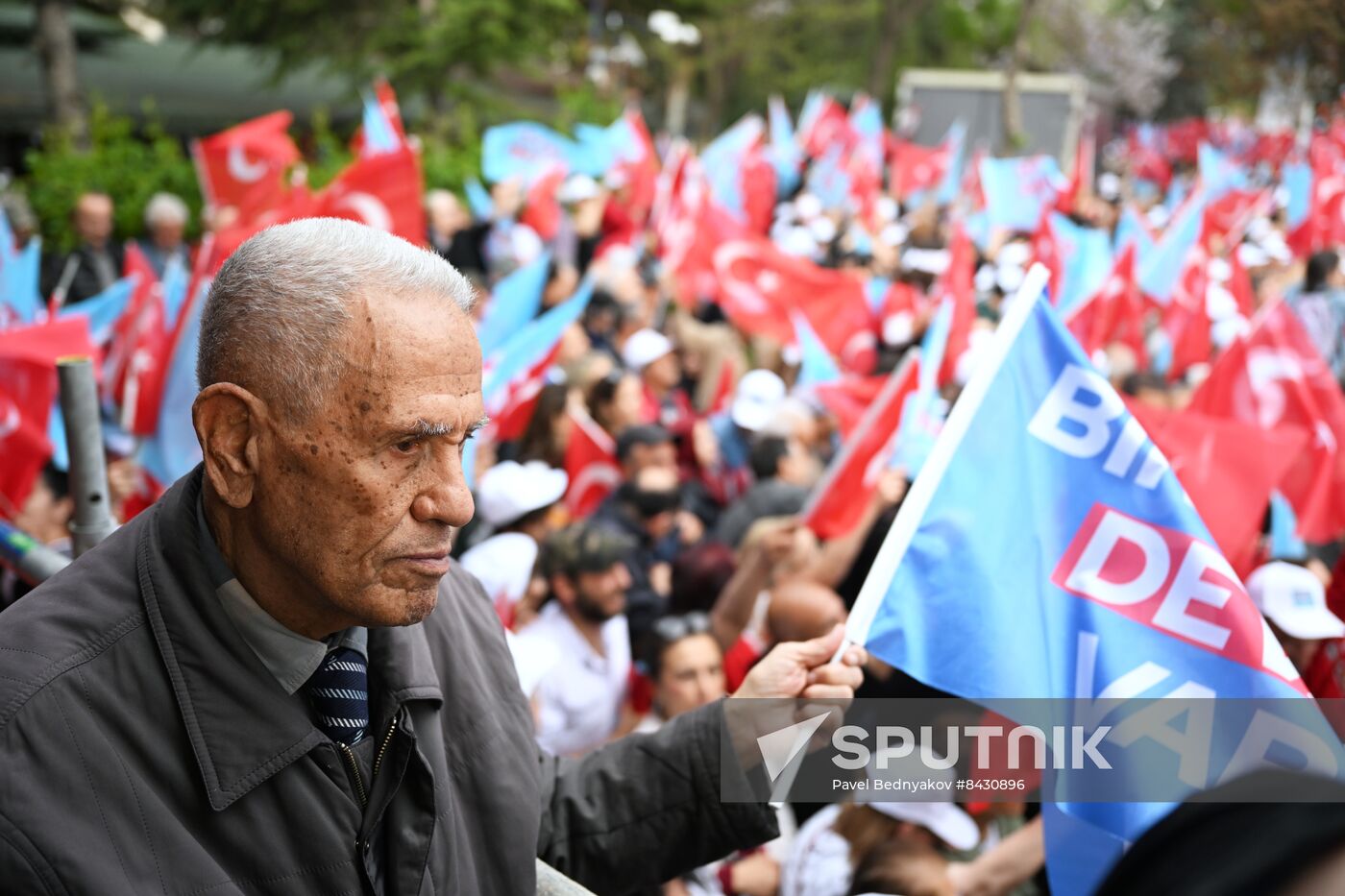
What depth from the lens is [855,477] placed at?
439 cm

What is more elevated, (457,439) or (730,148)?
(457,439)

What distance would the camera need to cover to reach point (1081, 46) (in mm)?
39625

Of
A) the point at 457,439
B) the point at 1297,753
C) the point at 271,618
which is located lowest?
the point at 1297,753

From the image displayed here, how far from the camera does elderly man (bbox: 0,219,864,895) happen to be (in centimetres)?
127

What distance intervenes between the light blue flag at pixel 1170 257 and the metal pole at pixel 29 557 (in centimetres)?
707

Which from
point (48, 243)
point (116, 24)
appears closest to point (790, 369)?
point (48, 243)

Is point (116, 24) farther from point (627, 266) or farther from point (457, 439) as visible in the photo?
point (457, 439)

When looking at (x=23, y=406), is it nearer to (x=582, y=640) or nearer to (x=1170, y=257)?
(x=582, y=640)

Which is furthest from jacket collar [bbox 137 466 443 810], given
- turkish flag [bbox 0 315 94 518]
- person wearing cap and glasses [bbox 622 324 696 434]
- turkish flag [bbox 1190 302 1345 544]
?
person wearing cap and glasses [bbox 622 324 696 434]

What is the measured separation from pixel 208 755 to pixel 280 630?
185 mm

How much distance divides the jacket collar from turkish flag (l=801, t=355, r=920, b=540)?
3.12 metres

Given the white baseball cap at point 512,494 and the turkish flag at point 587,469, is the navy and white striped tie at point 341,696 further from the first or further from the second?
the turkish flag at point 587,469

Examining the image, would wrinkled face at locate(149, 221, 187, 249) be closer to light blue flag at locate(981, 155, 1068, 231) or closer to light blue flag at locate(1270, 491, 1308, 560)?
light blue flag at locate(1270, 491, 1308, 560)

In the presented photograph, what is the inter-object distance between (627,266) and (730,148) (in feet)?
13.8
